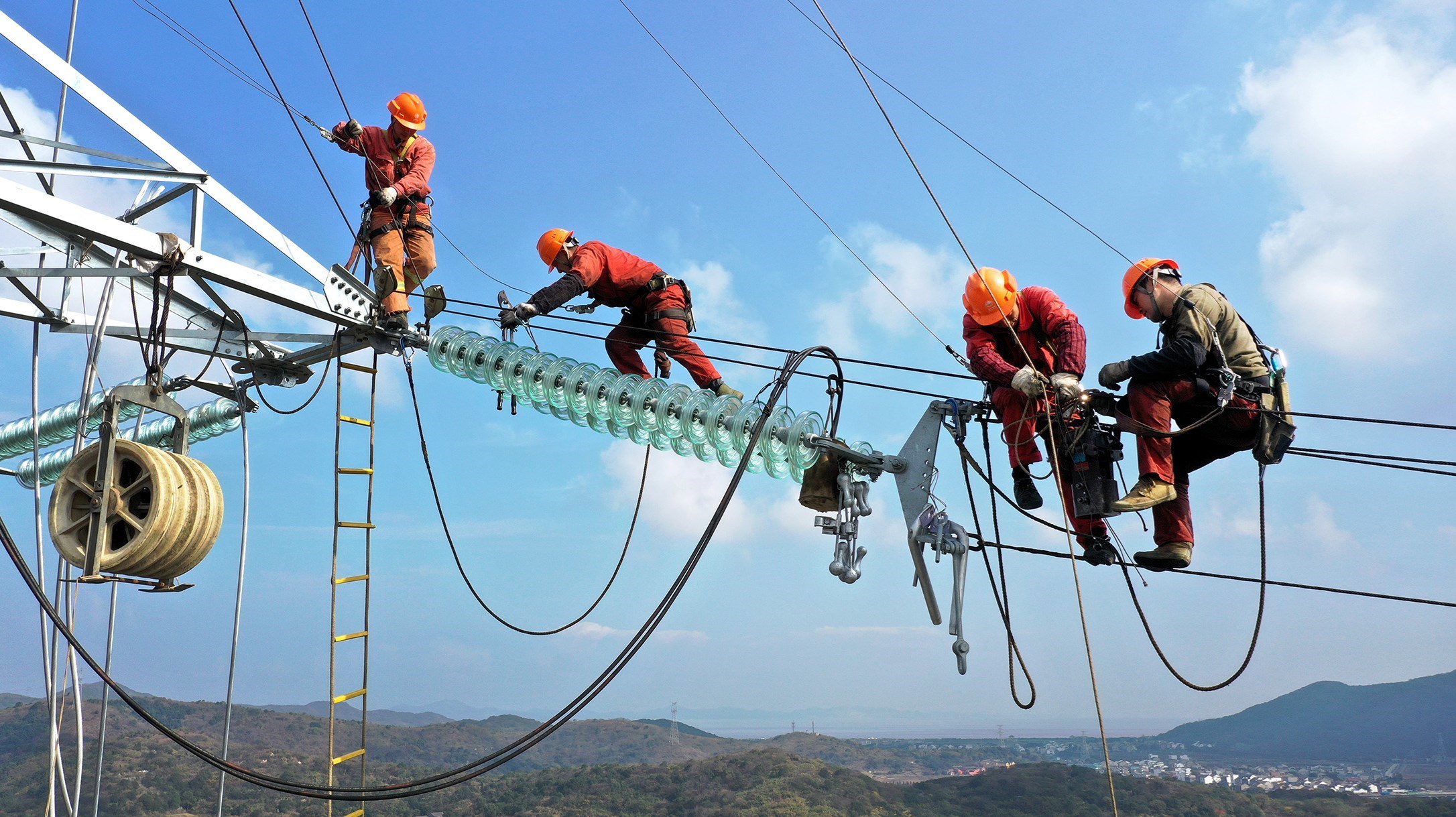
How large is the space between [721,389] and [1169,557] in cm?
375

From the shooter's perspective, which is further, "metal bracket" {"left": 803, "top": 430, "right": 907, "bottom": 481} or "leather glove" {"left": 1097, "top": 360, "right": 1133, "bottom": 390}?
"metal bracket" {"left": 803, "top": 430, "right": 907, "bottom": 481}

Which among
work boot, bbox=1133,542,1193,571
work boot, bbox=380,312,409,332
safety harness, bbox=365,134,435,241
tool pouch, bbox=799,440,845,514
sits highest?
safety harness, bbox=365,134,435,241

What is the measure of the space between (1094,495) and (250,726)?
80178 millimetres

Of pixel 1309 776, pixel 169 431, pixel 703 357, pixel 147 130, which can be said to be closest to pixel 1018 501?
pixel 703 357

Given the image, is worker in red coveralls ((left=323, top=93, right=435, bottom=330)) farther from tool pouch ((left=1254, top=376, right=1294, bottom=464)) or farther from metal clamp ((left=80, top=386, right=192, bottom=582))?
tool pouch ((left=1254, top=376, right=1294, bottom=464))

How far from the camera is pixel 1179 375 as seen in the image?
6.49 metres

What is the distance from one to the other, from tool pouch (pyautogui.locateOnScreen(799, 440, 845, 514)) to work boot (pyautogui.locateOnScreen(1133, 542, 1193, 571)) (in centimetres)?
221

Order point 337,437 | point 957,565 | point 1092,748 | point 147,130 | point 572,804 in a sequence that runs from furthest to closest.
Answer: point 1092,748 < point 572,804 < point 337,437 < point 147,130 < point 957,565

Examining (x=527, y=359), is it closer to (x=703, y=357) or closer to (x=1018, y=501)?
(x=703, y=357)

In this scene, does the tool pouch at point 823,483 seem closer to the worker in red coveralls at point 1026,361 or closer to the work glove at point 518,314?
the worker in red coveralls at point 1026,361

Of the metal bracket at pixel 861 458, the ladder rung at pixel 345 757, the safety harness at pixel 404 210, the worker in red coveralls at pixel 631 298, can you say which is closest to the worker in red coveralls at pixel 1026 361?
the metal bracket at pixel 861 458

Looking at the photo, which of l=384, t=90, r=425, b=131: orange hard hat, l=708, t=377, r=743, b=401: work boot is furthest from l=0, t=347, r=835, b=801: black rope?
l=384, t=90, r=425, b=131: orange hard hat

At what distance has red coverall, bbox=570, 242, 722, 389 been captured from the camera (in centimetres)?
865

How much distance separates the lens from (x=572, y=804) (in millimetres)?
64562
